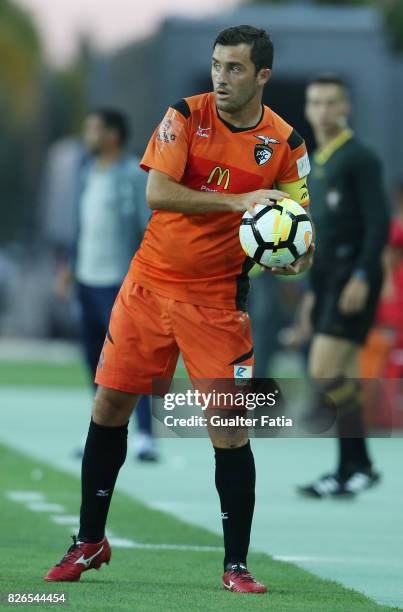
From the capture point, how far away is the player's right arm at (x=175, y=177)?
23.0 feet

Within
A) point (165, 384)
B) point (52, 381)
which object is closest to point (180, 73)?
point (52, 381)

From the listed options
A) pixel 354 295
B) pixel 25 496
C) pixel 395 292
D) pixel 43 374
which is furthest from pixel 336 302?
pixel 43 374

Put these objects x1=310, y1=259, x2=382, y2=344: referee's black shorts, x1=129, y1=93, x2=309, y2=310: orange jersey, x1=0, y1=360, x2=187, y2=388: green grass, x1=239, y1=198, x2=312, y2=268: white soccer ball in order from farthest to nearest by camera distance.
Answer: x1=0, y1=360, x2=187, y2=388: green grass
x1=310, y1=259, x2=382, y2=344: referee's black shorts
x1=129, y1=93, x2=309, y2=310: orange jersey
x1=239, y1=198, x2=312, y2=268: white soccer ball

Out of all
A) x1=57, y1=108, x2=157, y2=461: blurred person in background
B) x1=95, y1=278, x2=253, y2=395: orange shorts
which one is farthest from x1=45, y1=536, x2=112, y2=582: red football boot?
x1=57, y1=108, x2=157, y2=461: blurred person in background

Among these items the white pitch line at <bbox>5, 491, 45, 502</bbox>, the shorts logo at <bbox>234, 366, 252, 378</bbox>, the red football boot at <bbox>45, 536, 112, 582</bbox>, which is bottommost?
the white pitch line at <bbox>5, 491, 45, 502</bbox>

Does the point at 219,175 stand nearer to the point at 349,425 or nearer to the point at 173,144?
the point at 173,144

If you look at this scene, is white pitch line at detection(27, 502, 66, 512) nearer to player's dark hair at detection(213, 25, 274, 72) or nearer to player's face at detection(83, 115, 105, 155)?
player's face at detection(83, 115, 105, 155)

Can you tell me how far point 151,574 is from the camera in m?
7.61

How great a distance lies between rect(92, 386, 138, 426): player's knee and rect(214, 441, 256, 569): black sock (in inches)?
15.6

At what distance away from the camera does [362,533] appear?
9.32m

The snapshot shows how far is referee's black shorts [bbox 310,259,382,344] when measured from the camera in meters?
10.7

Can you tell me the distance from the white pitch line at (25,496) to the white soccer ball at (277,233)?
3451 millimetres

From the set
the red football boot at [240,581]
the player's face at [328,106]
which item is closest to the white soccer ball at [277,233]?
the red football boot at [240,581]

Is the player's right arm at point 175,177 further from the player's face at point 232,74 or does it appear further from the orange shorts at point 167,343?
the orange shorts at point 167,343
